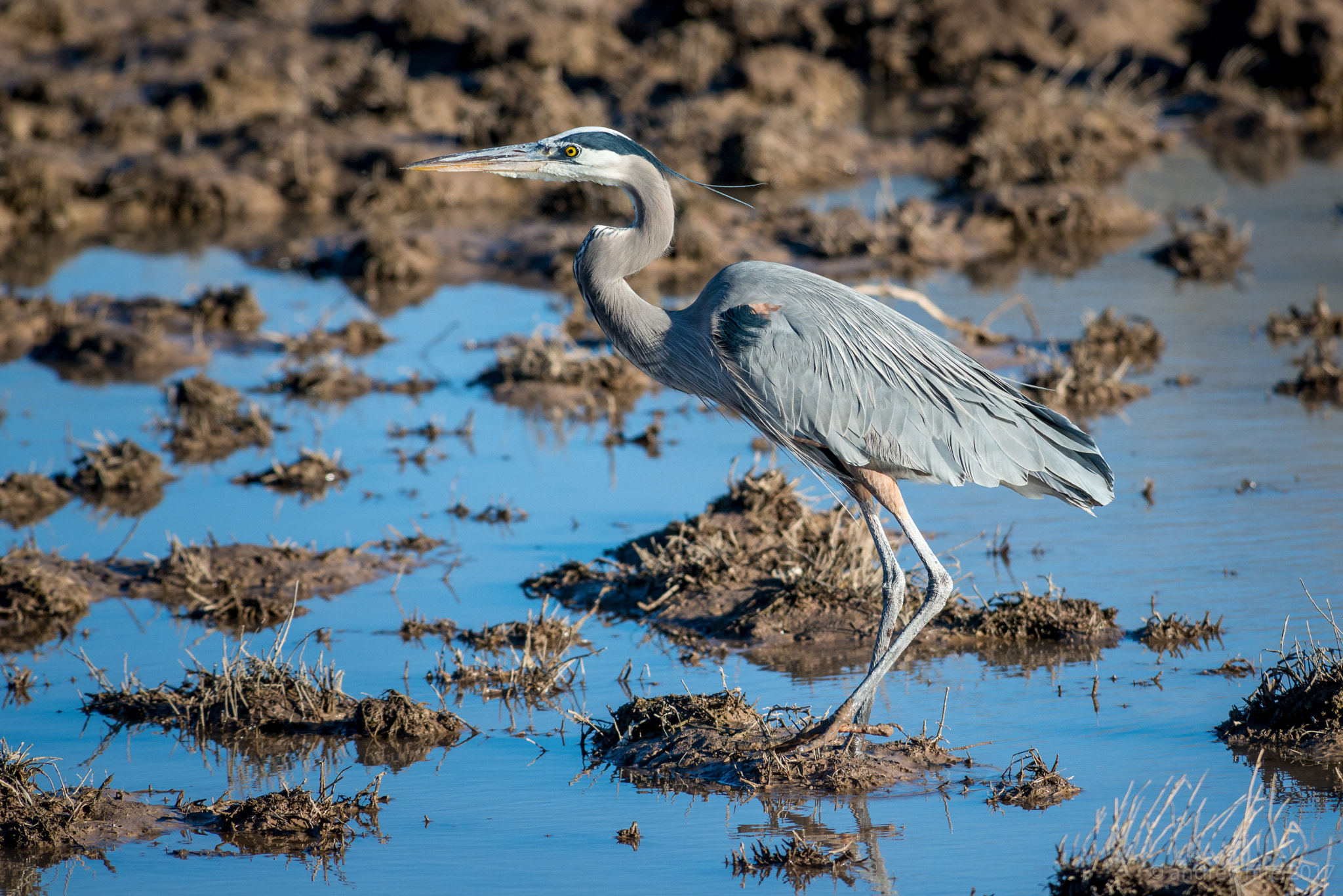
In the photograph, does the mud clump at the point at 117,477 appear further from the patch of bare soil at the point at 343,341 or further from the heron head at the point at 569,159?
the heron head at the point at 569,159

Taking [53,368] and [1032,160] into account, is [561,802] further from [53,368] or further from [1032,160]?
[1032,160]

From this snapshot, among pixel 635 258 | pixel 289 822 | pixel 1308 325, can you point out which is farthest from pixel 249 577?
pixel 1308 325

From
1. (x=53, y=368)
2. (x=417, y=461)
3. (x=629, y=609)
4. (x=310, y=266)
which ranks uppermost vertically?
(x=310, y=266)

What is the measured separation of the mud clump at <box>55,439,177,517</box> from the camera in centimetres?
939

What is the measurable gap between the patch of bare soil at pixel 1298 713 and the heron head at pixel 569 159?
9.52ft

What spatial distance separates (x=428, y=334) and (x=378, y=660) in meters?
6.56

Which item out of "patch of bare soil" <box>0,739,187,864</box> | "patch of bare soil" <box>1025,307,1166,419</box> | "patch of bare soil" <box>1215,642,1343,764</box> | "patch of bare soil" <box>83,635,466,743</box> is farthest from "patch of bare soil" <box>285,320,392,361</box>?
"patch of bare soil" <box>1215,642,1343,764</box>

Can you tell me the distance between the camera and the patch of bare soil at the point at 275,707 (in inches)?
236

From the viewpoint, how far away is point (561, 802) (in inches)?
212

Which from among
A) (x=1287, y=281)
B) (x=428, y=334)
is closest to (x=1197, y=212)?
(x=1287, y=281)

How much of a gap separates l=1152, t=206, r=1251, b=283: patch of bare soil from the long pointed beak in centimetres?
881

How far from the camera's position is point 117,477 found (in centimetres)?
943

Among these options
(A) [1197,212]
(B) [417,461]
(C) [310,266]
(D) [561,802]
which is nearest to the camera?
(D) [561,802]

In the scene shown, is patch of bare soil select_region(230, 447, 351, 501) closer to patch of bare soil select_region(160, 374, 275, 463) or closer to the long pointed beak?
patch of bare soil select_region(160, 374, 275, 463)
